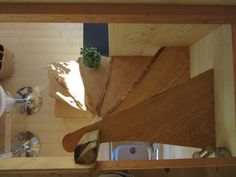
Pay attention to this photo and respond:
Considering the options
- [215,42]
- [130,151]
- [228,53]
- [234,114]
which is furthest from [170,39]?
[130,151]

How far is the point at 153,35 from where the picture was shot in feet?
8.63

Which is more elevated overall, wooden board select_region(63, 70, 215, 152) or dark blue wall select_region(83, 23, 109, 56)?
dark blue wall select_region(83, 23, 109, 56)

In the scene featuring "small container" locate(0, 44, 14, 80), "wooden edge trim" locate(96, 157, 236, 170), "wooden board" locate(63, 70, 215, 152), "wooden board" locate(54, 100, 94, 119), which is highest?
"small container" locate(0, 44, 14, 80)

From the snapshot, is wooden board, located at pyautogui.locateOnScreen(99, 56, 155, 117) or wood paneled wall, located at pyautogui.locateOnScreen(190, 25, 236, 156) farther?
wooden board, located at pyautogui.locateOnScreen(99, 56, 155, 117)

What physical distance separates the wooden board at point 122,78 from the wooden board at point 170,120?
1.37 m

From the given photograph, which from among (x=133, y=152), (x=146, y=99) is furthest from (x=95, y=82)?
(x=146, y=99)

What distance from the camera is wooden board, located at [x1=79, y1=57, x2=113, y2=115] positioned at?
4123mm

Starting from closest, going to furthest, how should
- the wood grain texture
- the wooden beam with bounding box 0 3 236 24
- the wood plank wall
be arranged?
the wooden beam with bounding box 0 3 236 24 < the wood grain texture < the wood plank wall

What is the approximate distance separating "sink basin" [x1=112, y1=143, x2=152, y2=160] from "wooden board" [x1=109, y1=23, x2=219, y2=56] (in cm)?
102

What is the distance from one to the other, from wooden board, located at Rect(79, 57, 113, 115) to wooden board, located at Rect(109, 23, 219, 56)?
862 millimetres

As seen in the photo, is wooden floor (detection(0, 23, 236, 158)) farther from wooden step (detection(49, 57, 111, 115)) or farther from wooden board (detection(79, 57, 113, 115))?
wooden board (detection(79, 57, 113, 115))

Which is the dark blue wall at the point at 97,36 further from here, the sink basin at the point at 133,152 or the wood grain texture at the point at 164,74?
the sink basin at the point at 133,152

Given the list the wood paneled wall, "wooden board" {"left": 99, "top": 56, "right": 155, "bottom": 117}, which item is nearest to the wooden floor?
"wooden board" {"left": 99, "top": 56, "right": 155, "bottom": 117}

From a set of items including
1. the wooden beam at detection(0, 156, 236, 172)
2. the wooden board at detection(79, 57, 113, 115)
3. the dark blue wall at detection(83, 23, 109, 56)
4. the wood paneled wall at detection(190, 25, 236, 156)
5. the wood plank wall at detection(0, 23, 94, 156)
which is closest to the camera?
the wooden beam at detection(0, 156, 236, 172)
